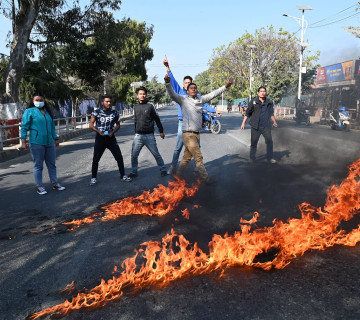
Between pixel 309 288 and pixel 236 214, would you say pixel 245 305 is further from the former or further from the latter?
pixel 236 214

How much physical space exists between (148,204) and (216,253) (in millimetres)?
1888

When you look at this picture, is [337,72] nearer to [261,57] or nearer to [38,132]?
[261,57]

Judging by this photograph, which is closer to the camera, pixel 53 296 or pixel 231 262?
pixel 53 296

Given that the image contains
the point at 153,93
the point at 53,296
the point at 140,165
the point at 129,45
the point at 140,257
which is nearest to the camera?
the point at 53,296

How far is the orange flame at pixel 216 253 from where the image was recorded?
8.24 ft

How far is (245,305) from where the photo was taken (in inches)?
90.0

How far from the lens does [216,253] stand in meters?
2.92

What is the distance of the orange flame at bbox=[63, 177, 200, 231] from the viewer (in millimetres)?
4270

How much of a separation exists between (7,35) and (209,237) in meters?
15.6

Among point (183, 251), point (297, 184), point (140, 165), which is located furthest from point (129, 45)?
point (183, 251)

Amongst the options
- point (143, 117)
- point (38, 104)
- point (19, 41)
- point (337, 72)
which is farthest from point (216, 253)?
point (337, 72)

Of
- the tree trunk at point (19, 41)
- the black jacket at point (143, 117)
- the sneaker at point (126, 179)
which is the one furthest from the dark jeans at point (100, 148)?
the tree trunk at point (19, 41)

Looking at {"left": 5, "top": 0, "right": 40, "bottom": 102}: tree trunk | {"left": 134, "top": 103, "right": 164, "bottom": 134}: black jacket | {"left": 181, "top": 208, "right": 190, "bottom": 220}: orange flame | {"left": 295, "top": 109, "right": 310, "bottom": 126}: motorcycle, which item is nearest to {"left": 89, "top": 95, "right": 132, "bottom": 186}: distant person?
{"left": 134, "top": 103, "right": 164, "bottom": 134}: black jacket

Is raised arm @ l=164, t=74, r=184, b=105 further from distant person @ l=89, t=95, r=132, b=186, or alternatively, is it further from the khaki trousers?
distant person @ l=89, t=95, r=132, b=186
